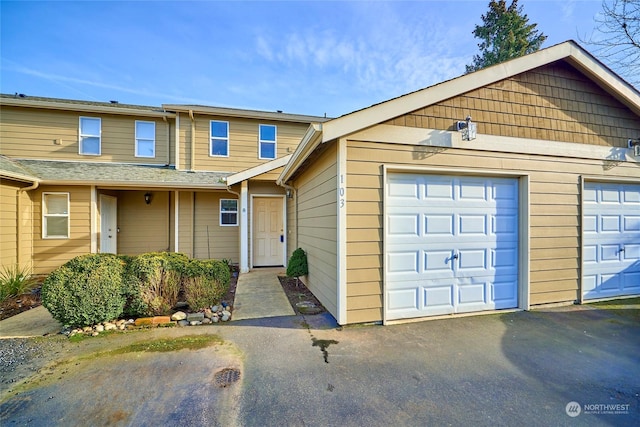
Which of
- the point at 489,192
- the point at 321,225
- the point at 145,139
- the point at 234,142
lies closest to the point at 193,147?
the point at 234,142

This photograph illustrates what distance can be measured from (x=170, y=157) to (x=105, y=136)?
206 cm

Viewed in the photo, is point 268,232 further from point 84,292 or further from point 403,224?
point 403,224

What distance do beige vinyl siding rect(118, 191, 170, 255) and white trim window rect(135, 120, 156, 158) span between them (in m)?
1.50

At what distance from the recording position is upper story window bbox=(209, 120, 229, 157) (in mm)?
9375

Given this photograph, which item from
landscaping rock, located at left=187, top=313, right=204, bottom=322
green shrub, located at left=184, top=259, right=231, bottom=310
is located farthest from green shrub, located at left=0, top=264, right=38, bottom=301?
landscaping rock, located at left=187, top=313, right=204, bottom=322

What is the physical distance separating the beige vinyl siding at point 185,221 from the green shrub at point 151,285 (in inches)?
175

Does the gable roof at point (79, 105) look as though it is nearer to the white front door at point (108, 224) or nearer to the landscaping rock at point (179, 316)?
the white front door at point (108, 224)

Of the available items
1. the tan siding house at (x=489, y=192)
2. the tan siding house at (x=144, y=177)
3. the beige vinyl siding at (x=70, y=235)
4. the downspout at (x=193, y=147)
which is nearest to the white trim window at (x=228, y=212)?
the tan siding house at (x=144, y=177)

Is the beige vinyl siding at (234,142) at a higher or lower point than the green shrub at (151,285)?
higher

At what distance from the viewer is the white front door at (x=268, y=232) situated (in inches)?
342

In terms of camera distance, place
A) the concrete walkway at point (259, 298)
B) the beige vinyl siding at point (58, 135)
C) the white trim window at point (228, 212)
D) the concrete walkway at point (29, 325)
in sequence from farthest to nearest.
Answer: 1. the white trim window at point (228, 212)
2. the beige vinyl siding at point (58, 135)
3. the concrete walkway at point (259, 298)
4. the concrete walkway at point (29, 325)

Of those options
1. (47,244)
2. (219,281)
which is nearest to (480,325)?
(219,281)

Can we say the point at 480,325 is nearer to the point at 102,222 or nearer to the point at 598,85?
the point at 598,85

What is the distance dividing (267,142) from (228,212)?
114 inches
